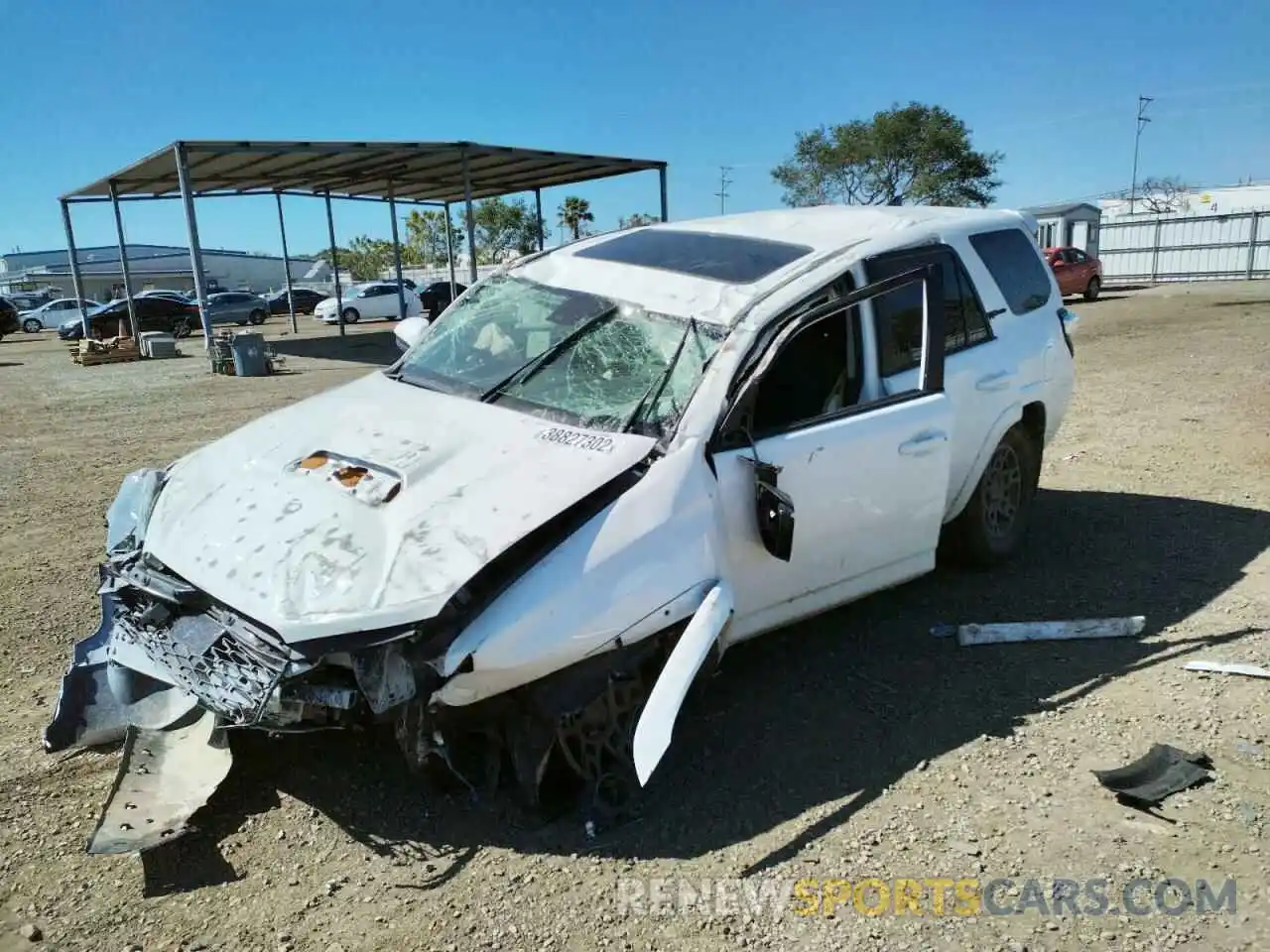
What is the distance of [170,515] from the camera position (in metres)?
3.36

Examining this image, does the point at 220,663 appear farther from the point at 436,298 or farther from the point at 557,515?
the point at 436,298

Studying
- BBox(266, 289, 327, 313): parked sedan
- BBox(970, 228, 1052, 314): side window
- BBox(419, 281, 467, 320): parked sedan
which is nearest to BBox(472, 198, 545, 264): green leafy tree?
BBox(266, 289, 327, 313): parked sedan

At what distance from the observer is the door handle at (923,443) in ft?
12.6

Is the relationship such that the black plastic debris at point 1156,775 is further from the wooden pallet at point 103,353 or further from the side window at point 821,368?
the wooden pallet at point 103,353

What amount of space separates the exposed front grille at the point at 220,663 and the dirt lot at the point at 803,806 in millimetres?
545

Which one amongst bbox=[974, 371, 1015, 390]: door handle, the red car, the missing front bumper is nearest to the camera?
the missing front bumper

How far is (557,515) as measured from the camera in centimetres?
286

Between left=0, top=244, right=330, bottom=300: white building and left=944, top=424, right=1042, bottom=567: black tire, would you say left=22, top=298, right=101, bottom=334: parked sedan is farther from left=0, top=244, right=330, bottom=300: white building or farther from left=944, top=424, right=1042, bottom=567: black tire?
left=944, top=424, right=1042, bottom=567: black tire

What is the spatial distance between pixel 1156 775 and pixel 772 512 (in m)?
1.62

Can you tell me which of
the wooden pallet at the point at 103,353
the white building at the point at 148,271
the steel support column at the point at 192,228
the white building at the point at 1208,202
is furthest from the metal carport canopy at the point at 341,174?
the white building at the point at 148,271

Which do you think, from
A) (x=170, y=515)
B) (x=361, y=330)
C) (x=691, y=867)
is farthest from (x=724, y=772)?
(x=361, y=330)

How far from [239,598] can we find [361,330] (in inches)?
1196

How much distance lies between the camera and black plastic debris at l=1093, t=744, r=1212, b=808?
3.08 m

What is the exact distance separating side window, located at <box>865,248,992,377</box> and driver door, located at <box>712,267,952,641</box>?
0.31ft
